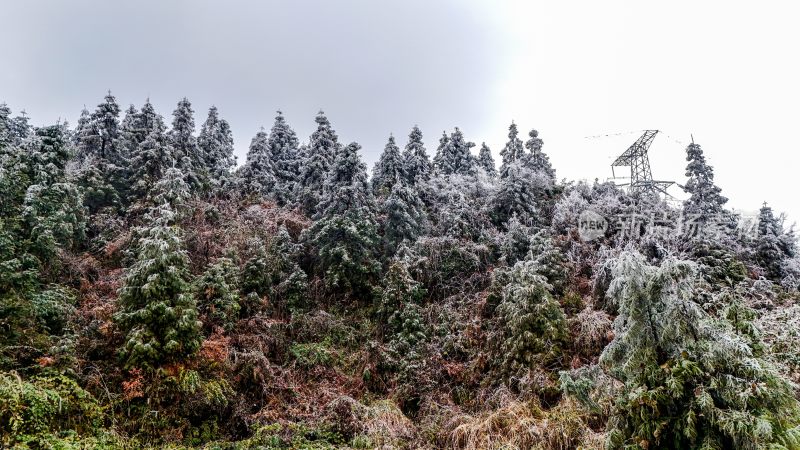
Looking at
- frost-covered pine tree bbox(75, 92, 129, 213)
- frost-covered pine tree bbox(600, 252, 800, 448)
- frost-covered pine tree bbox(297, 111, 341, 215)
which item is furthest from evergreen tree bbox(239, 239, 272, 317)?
frost-covered pine tree bbox(600, 252, 800, 448)

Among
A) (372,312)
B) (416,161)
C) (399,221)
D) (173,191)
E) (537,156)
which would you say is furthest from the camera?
(416,161)

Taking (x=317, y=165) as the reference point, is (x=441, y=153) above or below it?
above

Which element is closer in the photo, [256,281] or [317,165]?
[256,281]

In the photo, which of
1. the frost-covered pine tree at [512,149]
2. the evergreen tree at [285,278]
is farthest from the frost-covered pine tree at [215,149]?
the frost-covered pine tree at [512,149]

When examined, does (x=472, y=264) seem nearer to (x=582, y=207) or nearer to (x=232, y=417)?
(x=582, y=207)

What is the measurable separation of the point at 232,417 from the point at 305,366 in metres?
3.19

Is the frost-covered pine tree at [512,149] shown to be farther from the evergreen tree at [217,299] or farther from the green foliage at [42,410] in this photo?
the green foliage at [42,410]

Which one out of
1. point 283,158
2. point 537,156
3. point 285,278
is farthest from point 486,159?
point 285,278

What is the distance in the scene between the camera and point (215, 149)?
107ft

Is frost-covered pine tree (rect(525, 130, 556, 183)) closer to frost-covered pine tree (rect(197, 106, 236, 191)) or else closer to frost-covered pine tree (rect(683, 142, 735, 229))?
frost-covered pine tree (rect(683, 142, 735, 229))

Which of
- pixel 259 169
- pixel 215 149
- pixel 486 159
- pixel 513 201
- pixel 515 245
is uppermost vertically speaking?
pixel 486 159

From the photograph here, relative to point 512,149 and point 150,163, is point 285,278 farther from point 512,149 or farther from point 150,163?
point 512,149

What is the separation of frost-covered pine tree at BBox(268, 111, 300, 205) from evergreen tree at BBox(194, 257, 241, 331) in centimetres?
1354

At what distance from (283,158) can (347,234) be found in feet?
56.3
